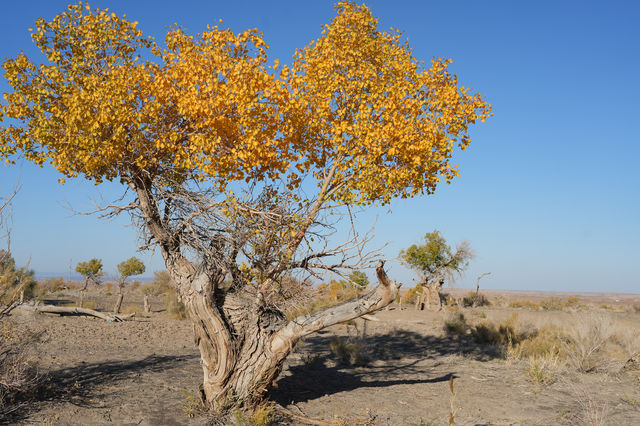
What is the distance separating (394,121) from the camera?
8562mm

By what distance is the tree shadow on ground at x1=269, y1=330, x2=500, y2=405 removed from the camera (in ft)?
30.7

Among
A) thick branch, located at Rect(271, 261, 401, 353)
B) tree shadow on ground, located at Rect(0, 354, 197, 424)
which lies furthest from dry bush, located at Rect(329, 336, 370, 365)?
thick branch, located at Rect(271, 261, 401, 353)

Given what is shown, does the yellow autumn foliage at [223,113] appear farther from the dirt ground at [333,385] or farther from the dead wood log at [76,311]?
the dead wood log at [76,311]

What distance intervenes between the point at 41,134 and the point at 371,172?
18.7 feet

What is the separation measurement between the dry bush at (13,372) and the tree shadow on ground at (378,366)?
12.6 ft

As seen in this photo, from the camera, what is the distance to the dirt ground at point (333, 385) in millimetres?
7117

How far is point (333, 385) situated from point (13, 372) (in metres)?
5.77

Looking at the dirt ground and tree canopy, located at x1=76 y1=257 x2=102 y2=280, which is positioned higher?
tree canopy, located at x1=76 y1=257 x2=102 y2=280

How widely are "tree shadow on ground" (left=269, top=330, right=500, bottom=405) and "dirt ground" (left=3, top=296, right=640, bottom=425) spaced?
30mm

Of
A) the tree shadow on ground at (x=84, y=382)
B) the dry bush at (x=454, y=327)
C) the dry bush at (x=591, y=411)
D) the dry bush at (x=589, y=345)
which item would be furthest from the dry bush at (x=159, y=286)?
the dry bush at (x=591, y=411)

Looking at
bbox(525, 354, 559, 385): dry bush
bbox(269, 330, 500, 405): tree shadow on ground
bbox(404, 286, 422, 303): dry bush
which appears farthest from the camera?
bbox(404, 286, 422, 303): dry bush

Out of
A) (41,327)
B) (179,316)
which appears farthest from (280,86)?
(179,316)

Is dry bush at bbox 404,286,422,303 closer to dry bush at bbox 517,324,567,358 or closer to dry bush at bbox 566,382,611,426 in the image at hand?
dry bush at bbox 517,324,567,358

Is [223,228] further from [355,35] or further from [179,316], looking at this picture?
[179,316]
